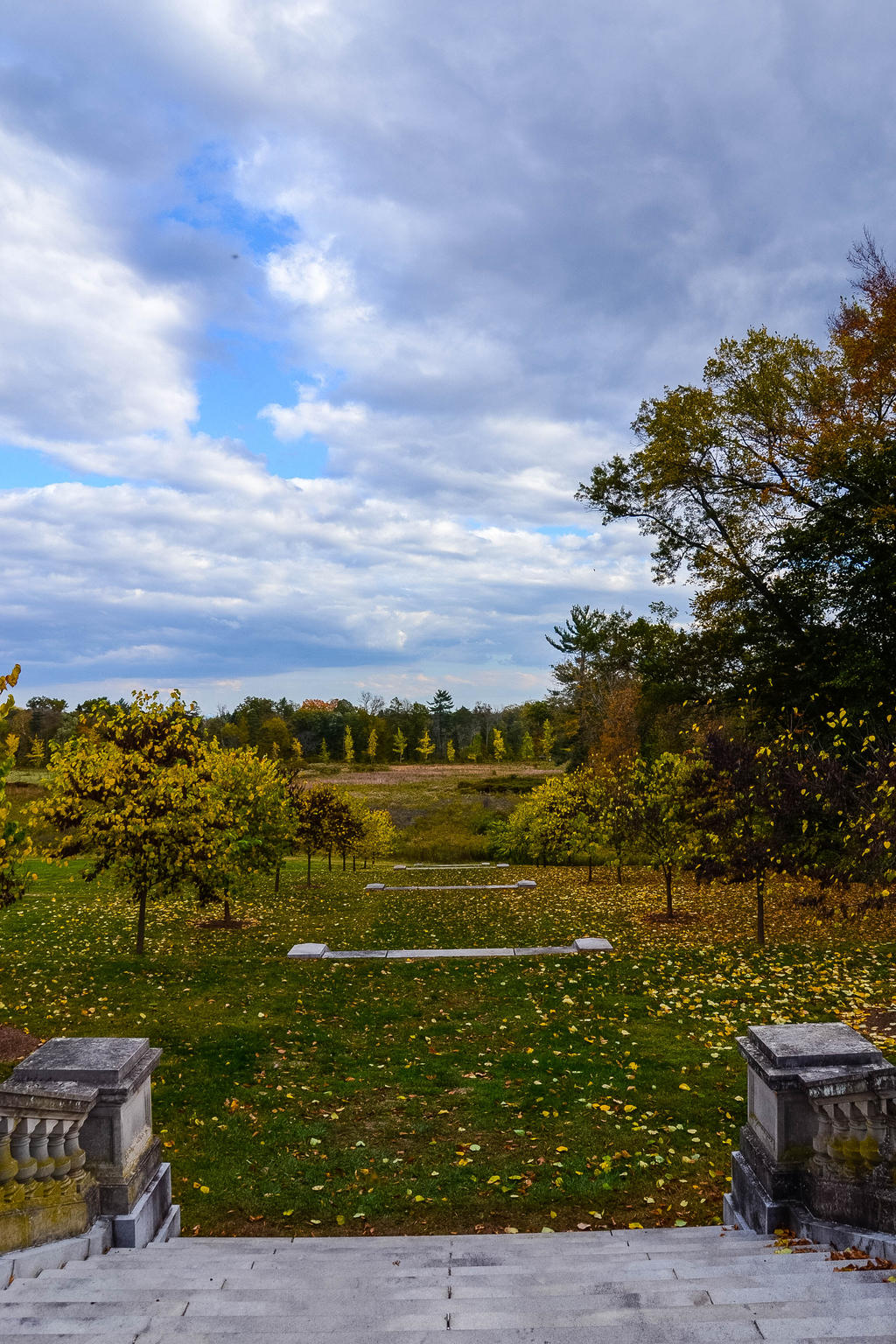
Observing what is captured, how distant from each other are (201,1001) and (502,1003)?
421 cm

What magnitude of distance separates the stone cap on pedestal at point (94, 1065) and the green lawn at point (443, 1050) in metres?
1.63

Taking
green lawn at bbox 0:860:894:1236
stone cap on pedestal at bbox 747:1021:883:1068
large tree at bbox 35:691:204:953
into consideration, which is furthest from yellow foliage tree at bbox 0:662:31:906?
stone cap on pedestal at bbox 747:1021:883:1068

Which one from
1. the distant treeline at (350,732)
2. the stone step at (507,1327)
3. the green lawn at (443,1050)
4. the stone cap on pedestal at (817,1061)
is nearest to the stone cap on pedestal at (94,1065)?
the stone step at (507,1327)

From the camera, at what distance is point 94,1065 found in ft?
15.6

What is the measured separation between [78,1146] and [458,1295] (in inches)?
93.8

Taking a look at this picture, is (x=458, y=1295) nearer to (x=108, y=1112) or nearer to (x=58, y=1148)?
(x=108, y=1112)

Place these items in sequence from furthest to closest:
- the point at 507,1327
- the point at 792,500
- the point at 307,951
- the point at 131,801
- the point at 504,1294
Result: the point at 792,500, the point at 307,951, the point at 131,801, the point at 504,1294, the point at 507,1327

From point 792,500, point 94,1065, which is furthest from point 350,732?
point 94,1065

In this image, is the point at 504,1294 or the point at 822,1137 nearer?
the point at 504,1294

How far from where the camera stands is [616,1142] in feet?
22.2

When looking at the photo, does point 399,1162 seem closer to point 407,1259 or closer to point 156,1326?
point 407,1259

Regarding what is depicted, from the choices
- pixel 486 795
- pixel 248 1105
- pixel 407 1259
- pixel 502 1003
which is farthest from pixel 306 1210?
pixel 486 795

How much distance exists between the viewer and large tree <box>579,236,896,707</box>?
1936cm

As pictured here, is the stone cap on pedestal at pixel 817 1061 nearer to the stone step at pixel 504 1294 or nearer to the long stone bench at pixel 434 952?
the stone step at pixel 504 1294
